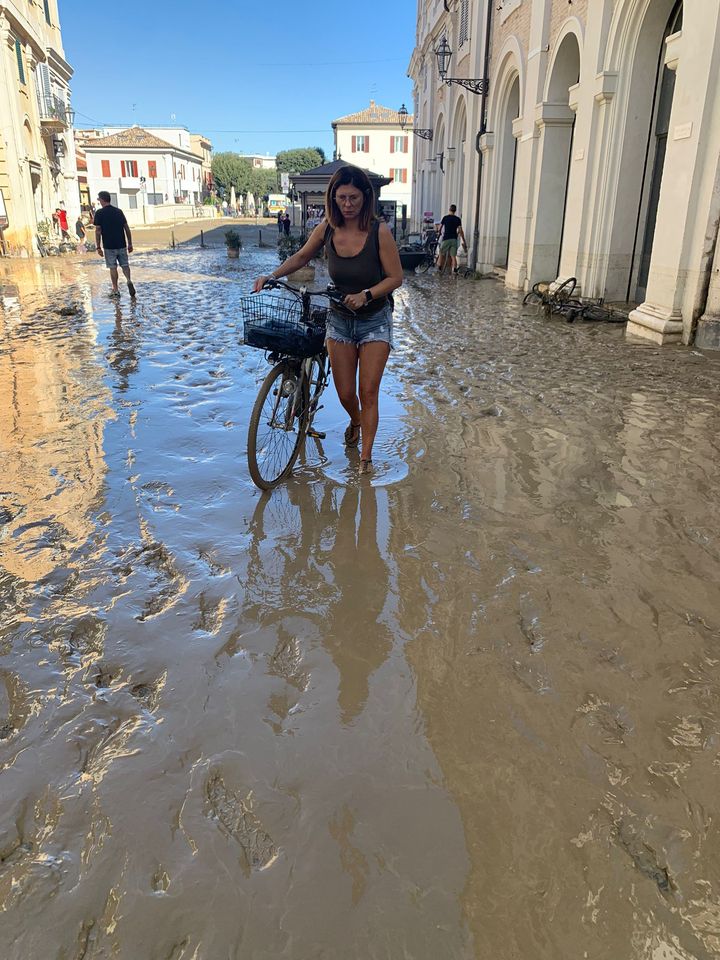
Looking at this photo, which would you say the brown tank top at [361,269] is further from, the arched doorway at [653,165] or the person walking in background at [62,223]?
the person walking in background at [62,223]

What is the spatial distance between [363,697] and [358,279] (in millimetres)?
2597

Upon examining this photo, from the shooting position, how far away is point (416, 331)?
1012 cm

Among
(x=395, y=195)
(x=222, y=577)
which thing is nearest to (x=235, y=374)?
(x=222, y=577)

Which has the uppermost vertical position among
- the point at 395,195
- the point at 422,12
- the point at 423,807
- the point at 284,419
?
the point at 422,12

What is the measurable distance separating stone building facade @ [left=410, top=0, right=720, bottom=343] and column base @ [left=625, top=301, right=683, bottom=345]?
0.05 ft

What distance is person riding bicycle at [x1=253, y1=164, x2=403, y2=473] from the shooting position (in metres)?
4.05

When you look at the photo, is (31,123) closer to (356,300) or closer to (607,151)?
(607,151)

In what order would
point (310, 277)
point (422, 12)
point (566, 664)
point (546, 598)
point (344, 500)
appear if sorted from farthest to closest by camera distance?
point (422, 12), point (310, 277), point (344, 500), point (546, 598), point (566, 664)

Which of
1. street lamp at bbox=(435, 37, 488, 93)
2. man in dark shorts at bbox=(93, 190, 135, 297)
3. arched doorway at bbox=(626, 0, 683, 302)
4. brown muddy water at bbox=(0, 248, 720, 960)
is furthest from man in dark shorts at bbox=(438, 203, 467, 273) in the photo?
brown muddy water at bbox=(0, 248, 720, 960)

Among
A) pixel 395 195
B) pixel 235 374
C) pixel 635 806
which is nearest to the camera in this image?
pixel 635 806

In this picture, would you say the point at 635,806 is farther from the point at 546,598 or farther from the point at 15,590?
the point at 15,590

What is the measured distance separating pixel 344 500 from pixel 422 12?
38424 millimetres

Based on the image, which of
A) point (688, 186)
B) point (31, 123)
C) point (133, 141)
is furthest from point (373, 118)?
point (688, 186)

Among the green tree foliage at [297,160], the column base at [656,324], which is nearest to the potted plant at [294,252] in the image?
the column base at [656,324]
